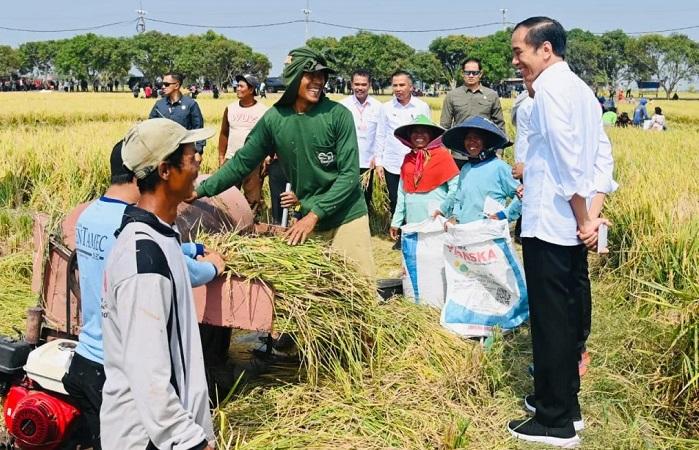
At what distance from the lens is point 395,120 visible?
686 centimetres

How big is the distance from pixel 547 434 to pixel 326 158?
1729 millimetres

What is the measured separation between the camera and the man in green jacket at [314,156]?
3611 millimetres

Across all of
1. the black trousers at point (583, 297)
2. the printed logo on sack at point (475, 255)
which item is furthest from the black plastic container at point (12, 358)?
the printed logo on sack at point (475, 255)

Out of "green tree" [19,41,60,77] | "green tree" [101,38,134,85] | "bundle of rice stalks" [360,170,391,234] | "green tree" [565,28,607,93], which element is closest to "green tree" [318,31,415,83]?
"green tree" [565,28,607,93]

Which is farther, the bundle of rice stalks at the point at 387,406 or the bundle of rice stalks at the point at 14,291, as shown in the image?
the bundle of rice stalks at the point at 14,291

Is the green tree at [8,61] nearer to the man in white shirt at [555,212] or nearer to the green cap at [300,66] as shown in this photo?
the green cap at [300,66]

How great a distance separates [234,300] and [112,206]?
69 cm

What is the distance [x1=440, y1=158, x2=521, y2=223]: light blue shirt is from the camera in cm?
447

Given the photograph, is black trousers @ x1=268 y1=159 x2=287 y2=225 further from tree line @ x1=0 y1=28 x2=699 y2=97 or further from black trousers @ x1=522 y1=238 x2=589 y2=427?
tree line @ x1=0 y1=28 x2=699 y2=97

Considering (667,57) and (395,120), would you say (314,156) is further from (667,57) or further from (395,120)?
(667,57)

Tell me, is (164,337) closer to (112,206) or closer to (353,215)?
(112,206)

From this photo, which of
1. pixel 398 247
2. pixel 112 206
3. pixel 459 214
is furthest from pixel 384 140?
pixel 112 206

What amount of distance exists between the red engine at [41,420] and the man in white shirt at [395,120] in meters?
4.65

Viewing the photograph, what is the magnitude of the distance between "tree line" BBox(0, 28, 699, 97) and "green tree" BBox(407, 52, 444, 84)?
0.12 meters
